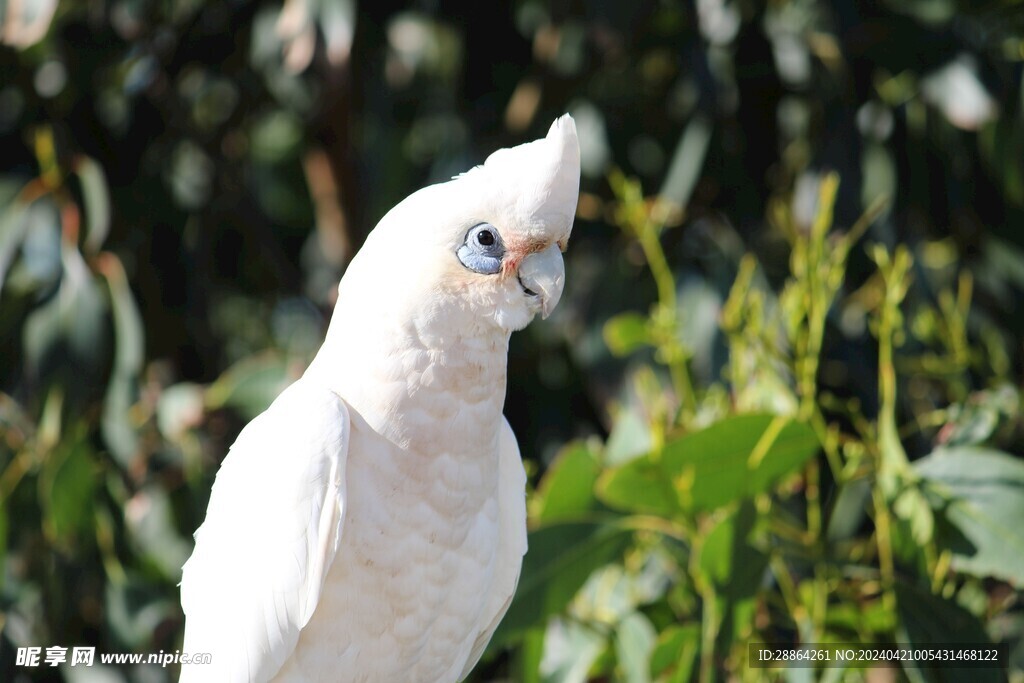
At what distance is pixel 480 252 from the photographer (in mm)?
1073

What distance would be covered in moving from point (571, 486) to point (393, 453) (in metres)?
0.47

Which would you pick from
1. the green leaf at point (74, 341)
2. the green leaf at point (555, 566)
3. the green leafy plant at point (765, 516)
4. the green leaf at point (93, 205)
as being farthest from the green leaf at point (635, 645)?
the green leaf at point (93, 205)

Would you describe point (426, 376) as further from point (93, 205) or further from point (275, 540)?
point (93, 205)

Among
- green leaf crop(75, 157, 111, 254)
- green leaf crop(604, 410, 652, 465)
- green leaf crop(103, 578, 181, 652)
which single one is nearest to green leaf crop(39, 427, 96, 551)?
green leaf crop(103, 578, 181, 652)

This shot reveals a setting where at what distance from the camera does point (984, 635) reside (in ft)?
4.54

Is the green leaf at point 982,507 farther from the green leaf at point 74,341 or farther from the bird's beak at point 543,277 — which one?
the green leaf at point 74,341

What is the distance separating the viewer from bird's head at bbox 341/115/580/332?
1.05m

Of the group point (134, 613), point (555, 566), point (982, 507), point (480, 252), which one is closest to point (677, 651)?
point (555, 566)

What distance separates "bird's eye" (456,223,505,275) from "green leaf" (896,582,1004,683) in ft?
2.31

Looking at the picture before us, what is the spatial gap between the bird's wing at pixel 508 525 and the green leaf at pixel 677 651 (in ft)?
0.76

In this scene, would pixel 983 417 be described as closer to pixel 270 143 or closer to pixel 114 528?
pixel 114 528

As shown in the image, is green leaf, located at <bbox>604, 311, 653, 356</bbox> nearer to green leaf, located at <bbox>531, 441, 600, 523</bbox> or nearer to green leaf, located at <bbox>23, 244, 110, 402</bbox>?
green leaf, located at <bbox>531, 441, 600, 523</bbox>

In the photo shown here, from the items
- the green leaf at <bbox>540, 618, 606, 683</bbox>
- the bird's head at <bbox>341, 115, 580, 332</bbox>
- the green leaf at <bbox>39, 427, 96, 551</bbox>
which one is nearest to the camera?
the bird's head at <bbox>341, 115, 580, 332</bbox>

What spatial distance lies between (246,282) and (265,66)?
57 centimetres
